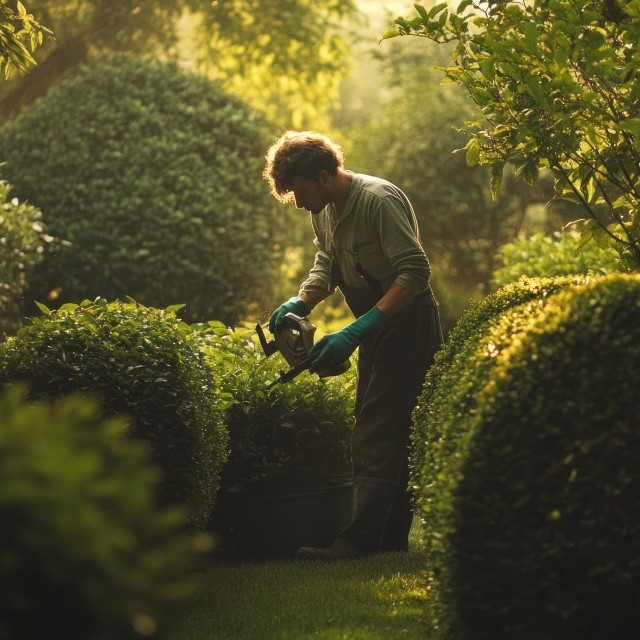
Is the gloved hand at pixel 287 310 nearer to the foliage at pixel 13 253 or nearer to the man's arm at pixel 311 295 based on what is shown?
the man's arm at pixel 311 295

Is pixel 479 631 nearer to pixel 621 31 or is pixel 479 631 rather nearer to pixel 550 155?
pixel 550 155

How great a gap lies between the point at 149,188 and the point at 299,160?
5.44m

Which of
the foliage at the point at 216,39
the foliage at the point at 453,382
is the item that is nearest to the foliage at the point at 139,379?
the foliage at the point at 453,382

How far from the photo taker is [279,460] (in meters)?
5.31

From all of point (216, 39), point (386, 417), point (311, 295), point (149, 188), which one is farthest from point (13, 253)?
point (216, 39)

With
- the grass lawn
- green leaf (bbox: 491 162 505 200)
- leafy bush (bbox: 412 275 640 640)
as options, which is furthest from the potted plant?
leafy bush (bbox: 412 275 640 640)

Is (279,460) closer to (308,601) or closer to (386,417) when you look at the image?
(386,417)

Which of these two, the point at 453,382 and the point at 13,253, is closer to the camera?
the point at 453,382

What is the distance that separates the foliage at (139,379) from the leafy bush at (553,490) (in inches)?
59.2

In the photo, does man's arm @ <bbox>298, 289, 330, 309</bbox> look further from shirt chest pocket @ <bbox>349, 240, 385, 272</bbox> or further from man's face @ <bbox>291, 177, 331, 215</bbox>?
man's face @ <bbox>291, 177, 331, 215</bbox>

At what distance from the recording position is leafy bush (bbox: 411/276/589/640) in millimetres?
2934

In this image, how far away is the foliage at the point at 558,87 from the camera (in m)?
3.50

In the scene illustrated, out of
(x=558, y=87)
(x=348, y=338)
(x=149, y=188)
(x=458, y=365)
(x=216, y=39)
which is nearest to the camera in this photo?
(x=558, y=87)

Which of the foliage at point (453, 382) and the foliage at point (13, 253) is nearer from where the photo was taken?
the foliage at point (453, 382)
